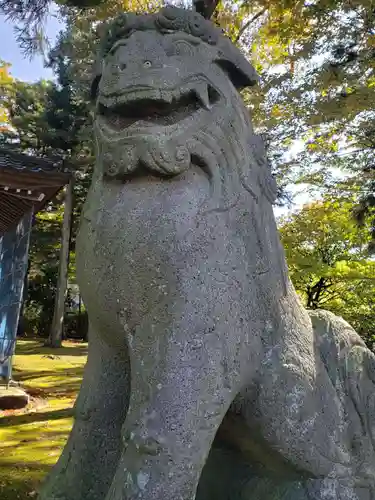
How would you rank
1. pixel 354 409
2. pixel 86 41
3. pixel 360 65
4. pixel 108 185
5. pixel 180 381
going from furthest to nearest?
pixel 86 41 < pixel 360 65 < pixel 354 409 < pixel 108 185 < pixel 180 381

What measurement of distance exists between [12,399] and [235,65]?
611 centimetres

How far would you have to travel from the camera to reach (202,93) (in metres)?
1.56

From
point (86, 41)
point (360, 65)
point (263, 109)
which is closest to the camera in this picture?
point (360, 65)

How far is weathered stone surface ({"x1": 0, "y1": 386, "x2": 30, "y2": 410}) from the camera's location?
6516 millimetres

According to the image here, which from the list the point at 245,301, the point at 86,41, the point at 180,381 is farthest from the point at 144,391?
the point at 86,41

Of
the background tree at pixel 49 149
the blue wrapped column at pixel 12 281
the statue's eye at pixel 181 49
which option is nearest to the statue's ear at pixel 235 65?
the statue's eye at pixel 181 49

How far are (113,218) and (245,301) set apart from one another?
1.58 feet

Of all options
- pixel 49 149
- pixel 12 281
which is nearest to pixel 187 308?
pixel 12 281

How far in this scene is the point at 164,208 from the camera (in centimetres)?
146

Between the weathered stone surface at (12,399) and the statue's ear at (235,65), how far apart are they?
6.01 metres

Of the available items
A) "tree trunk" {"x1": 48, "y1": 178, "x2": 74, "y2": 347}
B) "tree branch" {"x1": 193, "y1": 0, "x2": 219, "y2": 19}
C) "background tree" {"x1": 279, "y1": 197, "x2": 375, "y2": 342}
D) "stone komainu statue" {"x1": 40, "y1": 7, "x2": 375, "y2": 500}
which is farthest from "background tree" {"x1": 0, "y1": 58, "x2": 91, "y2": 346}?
"stone komainu statue" {"x1": 40, "y1": 7, "x2": 375, "y2": 500}

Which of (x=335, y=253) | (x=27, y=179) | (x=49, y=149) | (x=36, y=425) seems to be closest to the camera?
(x=36, y=425)

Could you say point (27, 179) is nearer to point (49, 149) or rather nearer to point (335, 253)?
point (335, 253)

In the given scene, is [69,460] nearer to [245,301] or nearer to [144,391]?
[144,391]
